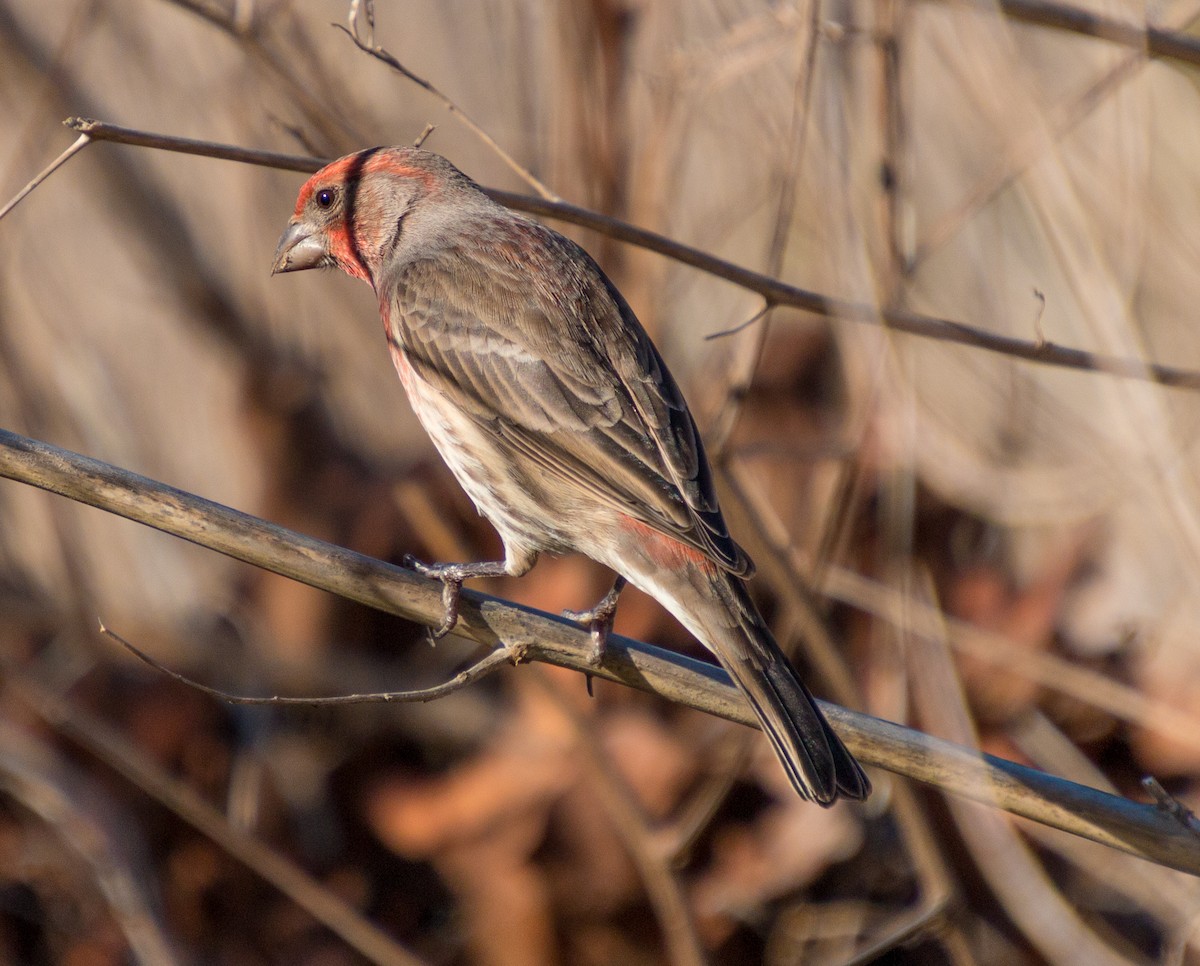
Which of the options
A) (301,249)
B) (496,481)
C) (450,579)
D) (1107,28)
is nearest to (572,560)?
(301,249)

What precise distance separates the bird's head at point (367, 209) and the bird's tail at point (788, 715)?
1828 millimetres

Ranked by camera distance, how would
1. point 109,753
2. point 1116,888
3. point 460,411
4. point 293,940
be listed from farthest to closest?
point 293,940, point 1116,888, point 109,753, point 460,411

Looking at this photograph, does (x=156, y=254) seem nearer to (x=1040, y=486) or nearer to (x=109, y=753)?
(x=109, y=753)

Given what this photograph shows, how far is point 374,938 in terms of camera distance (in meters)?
4.79

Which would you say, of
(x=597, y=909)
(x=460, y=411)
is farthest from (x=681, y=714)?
(x=460, y=411)

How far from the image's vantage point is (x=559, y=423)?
3.64 metres

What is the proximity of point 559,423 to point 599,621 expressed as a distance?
0.57m

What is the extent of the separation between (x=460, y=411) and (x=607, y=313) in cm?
54

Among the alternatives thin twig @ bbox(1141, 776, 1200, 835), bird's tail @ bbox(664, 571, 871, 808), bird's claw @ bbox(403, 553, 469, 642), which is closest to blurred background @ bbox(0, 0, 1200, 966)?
bird's tail @ bbox(664, 571, 871, 808)

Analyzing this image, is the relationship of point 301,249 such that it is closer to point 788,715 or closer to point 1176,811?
point 788,715

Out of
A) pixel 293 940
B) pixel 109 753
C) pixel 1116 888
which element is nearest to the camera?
pixel 109 753

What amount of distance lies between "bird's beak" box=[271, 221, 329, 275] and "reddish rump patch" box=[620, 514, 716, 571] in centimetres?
158

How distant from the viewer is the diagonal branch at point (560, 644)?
3012 mm

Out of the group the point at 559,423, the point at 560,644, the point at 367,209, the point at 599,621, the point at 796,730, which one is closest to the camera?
the point at 796,730
